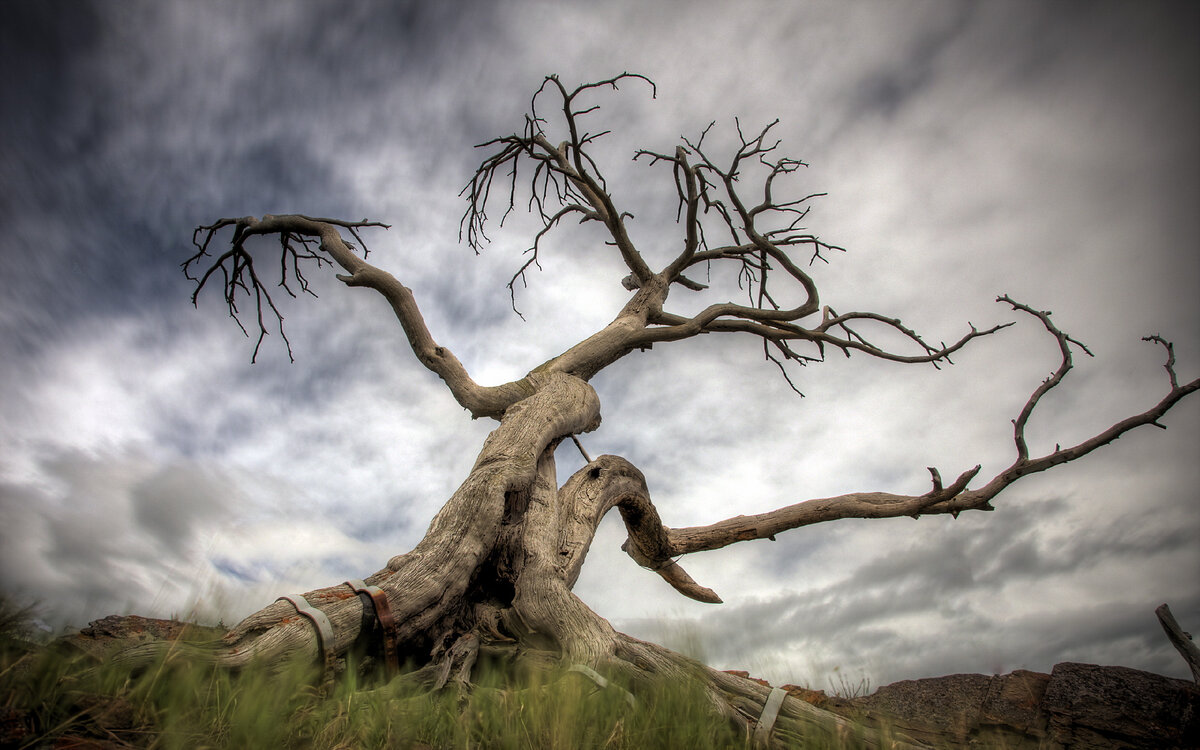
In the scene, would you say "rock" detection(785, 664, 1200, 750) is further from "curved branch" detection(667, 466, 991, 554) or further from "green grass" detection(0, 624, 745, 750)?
"green grass" detection(0, 624, 745, 750)

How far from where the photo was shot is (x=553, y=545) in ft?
14.4

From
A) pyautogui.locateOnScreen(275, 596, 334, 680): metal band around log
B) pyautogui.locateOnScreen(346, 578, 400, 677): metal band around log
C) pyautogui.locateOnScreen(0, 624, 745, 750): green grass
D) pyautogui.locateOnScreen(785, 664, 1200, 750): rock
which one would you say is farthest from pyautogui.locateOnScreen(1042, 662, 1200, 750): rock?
pyautogui.locateOnScreen(275, 596, 334, 680): metal band around log

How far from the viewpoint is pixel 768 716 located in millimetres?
2688

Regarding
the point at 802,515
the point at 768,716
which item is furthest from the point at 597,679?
the point at 802,515

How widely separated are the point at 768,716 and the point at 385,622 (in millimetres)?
1982

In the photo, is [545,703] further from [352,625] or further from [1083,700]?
[1083,700]

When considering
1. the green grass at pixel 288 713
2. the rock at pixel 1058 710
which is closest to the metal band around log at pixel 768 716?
the green grass at pixel 288 713

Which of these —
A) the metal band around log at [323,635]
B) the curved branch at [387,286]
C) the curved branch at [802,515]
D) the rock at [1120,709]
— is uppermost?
the curved branch at [387,286]

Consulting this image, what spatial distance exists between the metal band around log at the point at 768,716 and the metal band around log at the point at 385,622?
187 cm

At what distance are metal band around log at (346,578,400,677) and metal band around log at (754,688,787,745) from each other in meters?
1.87

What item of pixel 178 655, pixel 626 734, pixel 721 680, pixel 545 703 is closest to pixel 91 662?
pixel 178 655

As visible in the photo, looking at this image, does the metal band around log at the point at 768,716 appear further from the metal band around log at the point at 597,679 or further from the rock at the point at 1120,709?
the rock at the point at 1120,709

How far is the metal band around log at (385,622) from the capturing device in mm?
3086

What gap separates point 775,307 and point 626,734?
6484mm
